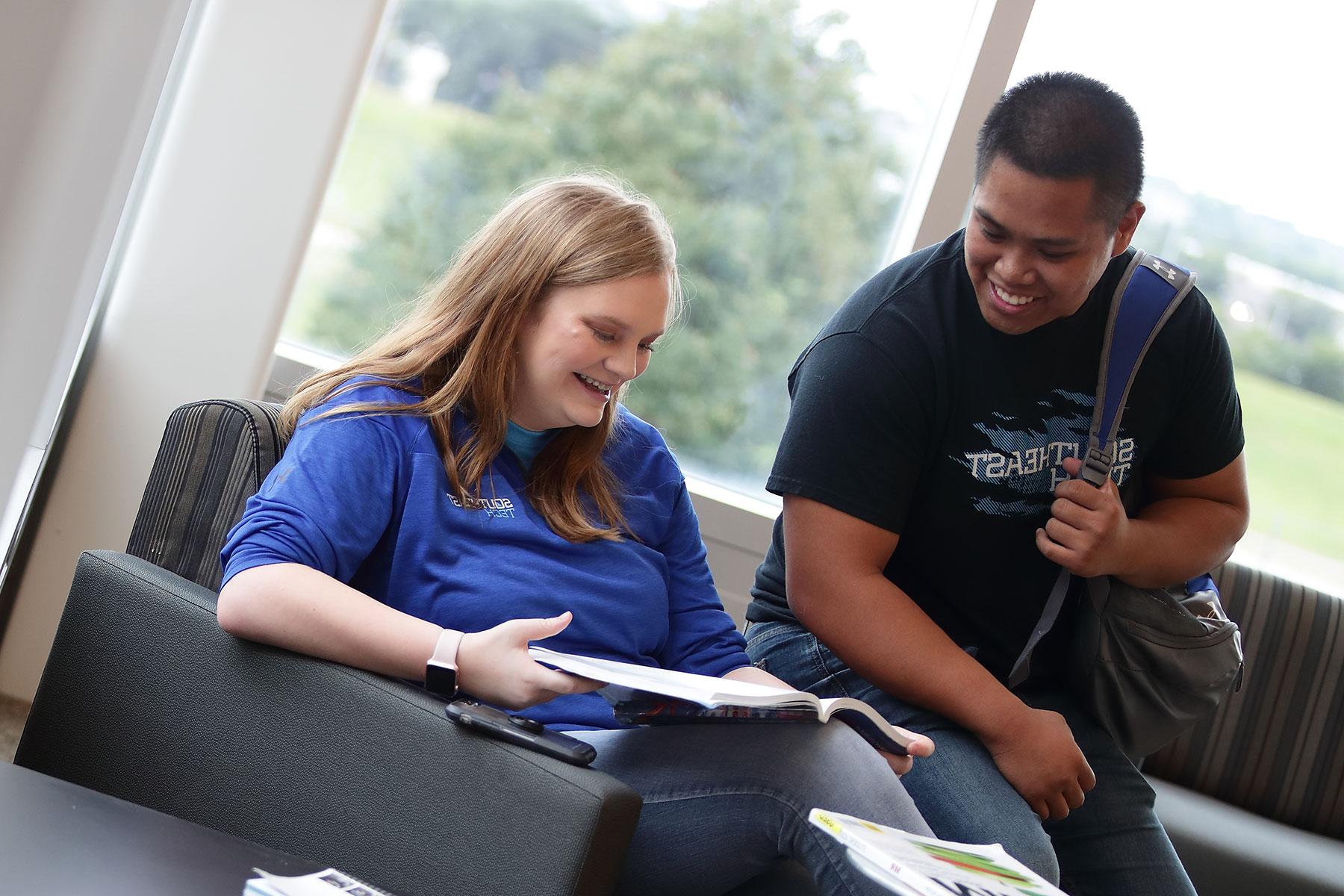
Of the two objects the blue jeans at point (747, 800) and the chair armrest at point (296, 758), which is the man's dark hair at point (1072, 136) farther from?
the chair armrest at point (296, 758)

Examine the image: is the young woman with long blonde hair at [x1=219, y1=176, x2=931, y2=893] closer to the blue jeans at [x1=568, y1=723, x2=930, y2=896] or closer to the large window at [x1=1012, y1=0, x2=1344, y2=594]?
the blue jeans at [x1=568, y1=723, x2=930, y2=896]

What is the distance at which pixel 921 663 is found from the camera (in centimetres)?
155

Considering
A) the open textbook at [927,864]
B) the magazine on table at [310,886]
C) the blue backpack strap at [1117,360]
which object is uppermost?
the blue backpack strap at [1117,360]

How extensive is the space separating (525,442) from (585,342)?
175 mm

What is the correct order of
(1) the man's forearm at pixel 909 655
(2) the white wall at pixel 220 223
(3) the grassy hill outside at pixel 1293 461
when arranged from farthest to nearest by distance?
(3) the grassy hill outside at pixel 1293 461, (2) the white wall at pixel 220 223, (1) the man's forearm at pixel 909 655

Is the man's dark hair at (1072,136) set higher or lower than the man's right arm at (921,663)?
higher

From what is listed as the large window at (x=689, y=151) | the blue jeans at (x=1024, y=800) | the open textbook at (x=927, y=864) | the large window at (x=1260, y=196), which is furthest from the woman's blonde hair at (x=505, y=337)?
the large window at (x=1260, y=196)

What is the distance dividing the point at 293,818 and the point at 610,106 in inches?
68.8

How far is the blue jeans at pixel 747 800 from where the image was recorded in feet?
3.88

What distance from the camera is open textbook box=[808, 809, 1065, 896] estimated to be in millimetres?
854

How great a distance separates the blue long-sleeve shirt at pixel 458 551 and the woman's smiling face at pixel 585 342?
0.12 metres

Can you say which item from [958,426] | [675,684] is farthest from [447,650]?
[958,426]

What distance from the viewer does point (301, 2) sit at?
204 cm

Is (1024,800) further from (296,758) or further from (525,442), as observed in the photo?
(296,758)
